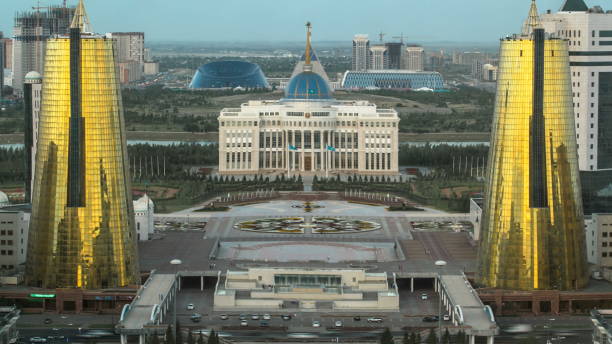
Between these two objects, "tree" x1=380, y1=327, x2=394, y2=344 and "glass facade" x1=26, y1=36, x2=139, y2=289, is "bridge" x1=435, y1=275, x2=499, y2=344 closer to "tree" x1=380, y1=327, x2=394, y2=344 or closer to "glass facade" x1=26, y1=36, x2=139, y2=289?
"tree" x1=380, y1=327, x2=394, y2=344

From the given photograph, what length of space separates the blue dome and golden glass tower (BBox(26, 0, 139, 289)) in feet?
213

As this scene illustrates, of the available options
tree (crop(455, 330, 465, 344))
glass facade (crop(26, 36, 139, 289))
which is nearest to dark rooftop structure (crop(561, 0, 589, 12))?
glass facade (crop(26, 36, 139, 289))

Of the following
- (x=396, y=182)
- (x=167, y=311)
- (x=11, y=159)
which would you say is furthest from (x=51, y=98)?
(x=11, y=159)

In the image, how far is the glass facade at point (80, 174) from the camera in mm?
75875

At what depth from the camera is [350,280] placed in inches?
3059

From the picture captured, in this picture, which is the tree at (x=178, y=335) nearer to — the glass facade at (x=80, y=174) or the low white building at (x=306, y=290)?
the low white building at (x=306, y=290)

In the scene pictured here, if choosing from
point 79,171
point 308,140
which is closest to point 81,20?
point 79,171

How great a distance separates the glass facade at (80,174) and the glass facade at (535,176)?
2077 cm

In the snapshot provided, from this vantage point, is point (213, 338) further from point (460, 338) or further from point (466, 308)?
point (466, 308)

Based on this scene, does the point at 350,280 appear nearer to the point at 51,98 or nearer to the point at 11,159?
the point at 51,98

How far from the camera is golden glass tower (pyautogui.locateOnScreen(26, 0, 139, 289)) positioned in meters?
75.9

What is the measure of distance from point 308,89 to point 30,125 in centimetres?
4196

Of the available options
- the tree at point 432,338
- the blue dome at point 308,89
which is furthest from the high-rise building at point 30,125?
the tree at point 432,338

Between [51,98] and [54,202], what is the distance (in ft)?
18.3
